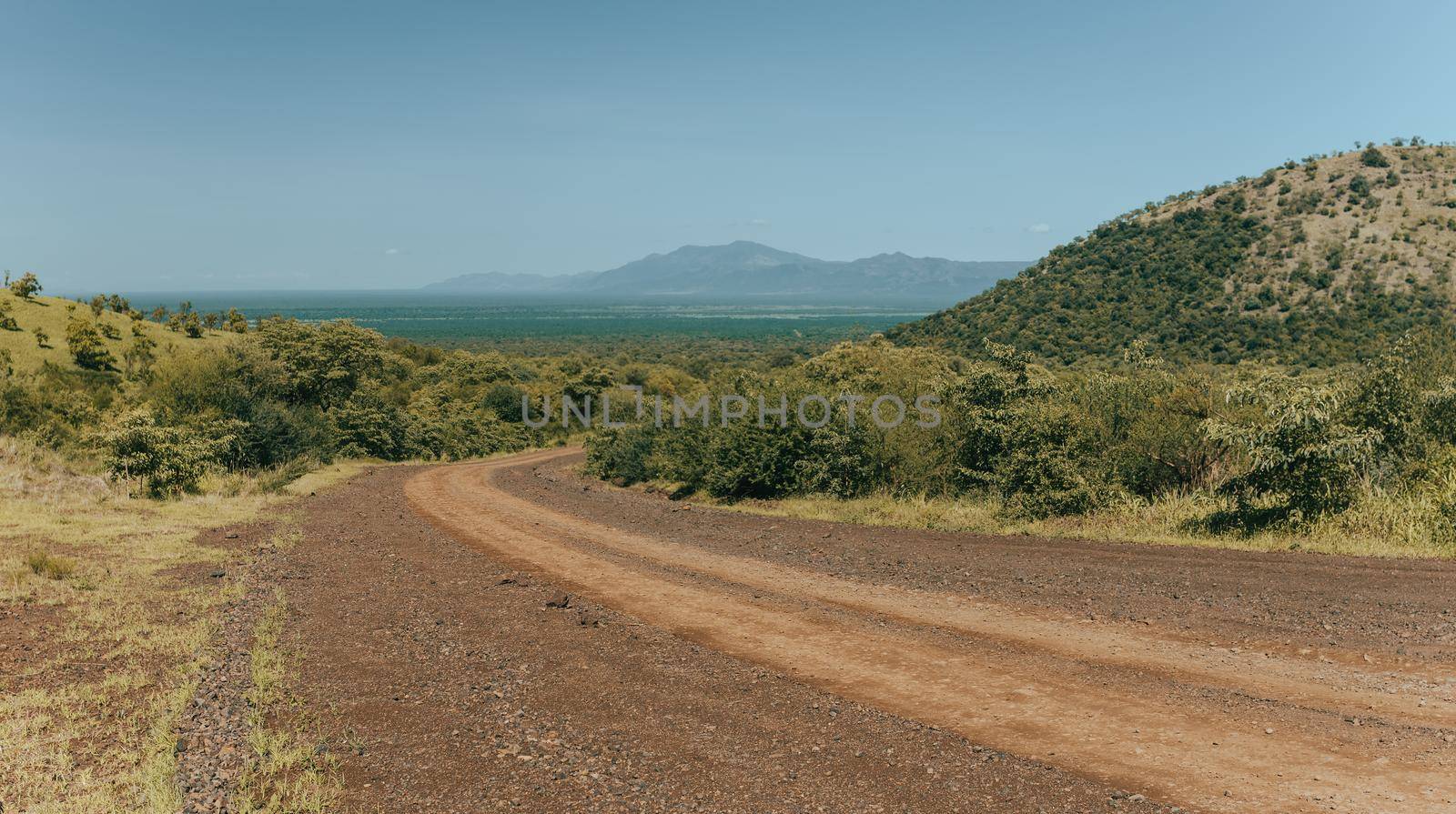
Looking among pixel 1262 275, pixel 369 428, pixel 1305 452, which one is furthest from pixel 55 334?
pixel 1262 275

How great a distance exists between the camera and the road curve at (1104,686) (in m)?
5.50

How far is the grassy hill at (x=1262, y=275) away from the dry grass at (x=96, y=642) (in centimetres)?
5588

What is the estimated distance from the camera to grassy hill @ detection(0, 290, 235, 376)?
32.4 metres

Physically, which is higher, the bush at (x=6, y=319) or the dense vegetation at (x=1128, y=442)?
the bush at (x=6, y=319)

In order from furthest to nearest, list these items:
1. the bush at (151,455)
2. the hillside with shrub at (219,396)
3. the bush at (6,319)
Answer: the bush at (6,319)
the hillside with shrub at (219,396)
the bush at (151,455)

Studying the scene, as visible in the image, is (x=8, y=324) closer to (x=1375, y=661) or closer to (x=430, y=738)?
(x=430, y=738)

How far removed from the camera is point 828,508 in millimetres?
17812

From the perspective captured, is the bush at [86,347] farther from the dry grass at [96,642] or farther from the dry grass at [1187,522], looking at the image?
the dry grass at [1187,522]

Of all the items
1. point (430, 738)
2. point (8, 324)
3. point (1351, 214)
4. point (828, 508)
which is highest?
point (1351, 214)

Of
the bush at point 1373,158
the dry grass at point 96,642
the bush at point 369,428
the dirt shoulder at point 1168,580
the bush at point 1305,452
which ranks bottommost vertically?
the bush at point 369,428

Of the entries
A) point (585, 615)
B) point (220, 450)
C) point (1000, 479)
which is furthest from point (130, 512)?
point (1000, 479)

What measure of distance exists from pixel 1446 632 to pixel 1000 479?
29.4 feet

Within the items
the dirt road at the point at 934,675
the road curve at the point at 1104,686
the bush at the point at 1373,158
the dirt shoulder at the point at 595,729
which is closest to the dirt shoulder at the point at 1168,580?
the dirt road at the point at 934,675

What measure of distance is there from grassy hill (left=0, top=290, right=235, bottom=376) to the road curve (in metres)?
32.4
